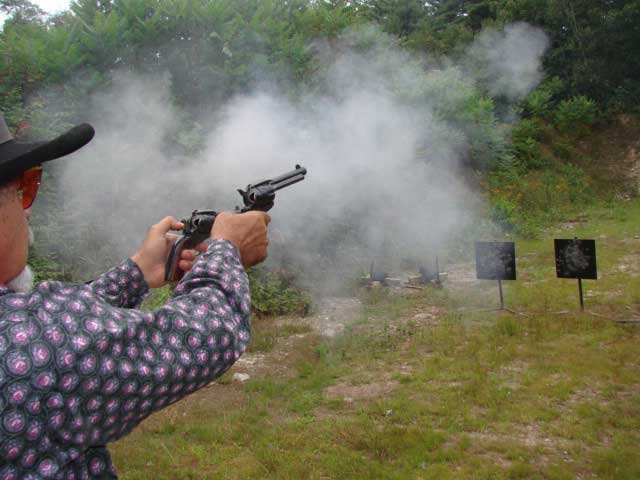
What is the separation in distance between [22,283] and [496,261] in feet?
20.2

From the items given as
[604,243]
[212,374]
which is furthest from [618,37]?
[212,374]

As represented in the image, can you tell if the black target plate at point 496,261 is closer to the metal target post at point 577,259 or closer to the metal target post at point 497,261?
the metal target post at point 497,261

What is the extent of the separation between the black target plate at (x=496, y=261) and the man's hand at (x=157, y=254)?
531cm

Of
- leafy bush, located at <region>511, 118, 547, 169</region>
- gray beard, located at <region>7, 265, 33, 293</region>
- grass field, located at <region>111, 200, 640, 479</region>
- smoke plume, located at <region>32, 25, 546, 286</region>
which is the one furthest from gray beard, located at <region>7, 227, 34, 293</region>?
leafy bush, located at <region>511, 118, 547, 169</region>

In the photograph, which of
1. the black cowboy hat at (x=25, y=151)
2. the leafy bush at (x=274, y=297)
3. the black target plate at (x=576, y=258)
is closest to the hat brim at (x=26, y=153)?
the black cowboy hat at (x=25, y=151)

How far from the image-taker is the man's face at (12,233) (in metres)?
1.18

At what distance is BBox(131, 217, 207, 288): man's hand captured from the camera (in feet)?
6.37

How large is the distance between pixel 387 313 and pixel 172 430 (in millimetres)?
3362

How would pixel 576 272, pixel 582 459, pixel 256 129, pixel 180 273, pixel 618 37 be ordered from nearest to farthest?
pixel 180 273 < pixel 582 459 < pixel 576 272 < pixel 256 129 < pixel 618 37

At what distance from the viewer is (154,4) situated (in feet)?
26.2

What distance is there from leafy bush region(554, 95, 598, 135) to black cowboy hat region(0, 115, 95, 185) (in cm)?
1789

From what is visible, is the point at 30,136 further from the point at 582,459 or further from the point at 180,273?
the point at 582,459

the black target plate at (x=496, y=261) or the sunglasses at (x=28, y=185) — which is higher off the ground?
the sunglasses at (x=28, y=185)

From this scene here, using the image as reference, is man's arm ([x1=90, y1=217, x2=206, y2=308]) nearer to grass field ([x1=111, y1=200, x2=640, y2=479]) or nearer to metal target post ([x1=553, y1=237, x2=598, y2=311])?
grass field ([x1=111, y1=200, x2=640, y2=479])
